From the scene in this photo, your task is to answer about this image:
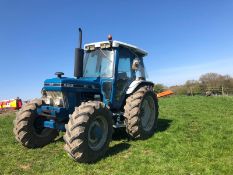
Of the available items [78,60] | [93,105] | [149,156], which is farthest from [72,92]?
[149,156]

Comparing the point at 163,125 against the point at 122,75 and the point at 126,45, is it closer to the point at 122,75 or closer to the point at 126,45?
the point at 122,75

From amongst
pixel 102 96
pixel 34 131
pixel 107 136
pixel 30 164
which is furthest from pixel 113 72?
pixel 30 164

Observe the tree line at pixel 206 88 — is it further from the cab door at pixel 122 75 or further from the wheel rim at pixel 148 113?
the cab door at pixel 122 75

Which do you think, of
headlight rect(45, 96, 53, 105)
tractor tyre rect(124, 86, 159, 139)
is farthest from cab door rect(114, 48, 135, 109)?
headlight rect(45, 96, 53, 105)

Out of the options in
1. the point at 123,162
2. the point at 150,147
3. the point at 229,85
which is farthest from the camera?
the point at 229,85

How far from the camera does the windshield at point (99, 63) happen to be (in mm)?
9086

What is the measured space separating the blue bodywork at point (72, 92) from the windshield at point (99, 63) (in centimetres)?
18

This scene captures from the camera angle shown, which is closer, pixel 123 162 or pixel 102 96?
pixel 123 162

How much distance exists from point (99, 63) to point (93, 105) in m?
2.36

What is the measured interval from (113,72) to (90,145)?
2595mm

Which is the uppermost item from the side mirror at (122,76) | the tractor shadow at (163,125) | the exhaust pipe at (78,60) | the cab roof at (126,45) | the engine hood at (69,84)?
the cab roof at (126,45)

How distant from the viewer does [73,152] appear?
21.7 feet

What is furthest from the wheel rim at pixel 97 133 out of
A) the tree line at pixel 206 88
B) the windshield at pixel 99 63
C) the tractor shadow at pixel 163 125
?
the tree line at pixel 206 88

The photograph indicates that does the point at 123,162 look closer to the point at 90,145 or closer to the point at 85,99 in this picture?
the point at 90,145
